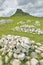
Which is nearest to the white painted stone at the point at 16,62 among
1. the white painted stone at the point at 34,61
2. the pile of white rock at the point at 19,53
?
the pile of white rock at the point at 19,53

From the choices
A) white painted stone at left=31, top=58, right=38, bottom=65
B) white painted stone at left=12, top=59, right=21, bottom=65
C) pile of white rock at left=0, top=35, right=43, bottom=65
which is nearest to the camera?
white painted stone at left=31, top=58, right=38, bottom=65

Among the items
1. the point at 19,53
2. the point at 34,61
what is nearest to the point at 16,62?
the point at 19,53

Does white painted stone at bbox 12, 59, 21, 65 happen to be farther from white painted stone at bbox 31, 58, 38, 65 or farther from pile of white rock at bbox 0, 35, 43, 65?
white painted stone at bbox 31, 58, 38, 65

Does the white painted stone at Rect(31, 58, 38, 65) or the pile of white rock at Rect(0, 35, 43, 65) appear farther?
the pile of white rock at Rect(0, 35, 43, 65)

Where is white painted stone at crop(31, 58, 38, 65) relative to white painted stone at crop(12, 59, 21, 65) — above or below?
above

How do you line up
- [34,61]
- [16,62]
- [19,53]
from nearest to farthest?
1. [34,61]
2. [16,62]
3. [19,53]

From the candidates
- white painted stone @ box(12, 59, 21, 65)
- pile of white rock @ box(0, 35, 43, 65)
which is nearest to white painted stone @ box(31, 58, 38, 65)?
pile of white rock @ box(0, 35, 43, 65)

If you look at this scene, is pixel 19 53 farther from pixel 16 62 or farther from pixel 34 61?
pixel 34 61

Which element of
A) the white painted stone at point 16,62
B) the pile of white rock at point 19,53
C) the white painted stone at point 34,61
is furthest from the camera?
the pile of white rock at point 19,53

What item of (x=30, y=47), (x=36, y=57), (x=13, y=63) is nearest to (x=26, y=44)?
(x=30, y=47)

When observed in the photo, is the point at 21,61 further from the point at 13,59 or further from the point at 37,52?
the point at 37,52

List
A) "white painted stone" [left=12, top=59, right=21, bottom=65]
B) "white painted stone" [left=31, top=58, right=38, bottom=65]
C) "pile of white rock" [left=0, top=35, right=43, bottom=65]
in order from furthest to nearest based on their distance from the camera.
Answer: "pile of white rock" [left=0, top=35, right=43, bottom=65], "white painted stone" [left=12, top=59, right=21, bottom=65], "white painted stone" [left=31, top=58, right=38, bottom=65]

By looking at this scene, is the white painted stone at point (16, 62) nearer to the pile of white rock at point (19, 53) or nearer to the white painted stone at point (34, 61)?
the pile of white rock at point (19, 53)
